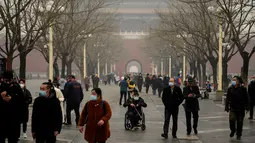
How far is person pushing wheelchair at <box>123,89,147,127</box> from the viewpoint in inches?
738

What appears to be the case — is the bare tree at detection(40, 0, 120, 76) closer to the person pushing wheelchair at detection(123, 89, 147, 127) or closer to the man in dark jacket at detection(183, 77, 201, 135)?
the person pushing wheelchair at detection(123, 89, 147, 127)

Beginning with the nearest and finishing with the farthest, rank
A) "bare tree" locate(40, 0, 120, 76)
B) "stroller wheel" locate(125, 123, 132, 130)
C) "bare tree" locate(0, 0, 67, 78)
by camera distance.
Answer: "stroller wheel" locate(125, 123, 132, 130), "bare tree" locate(0, 0, 67, 78), "bare tree" locate(40, 0, 120, 76)

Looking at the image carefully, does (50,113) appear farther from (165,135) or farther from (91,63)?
(91,63)

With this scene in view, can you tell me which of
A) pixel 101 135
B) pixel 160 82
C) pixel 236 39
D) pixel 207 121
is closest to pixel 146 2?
pixel 160 82

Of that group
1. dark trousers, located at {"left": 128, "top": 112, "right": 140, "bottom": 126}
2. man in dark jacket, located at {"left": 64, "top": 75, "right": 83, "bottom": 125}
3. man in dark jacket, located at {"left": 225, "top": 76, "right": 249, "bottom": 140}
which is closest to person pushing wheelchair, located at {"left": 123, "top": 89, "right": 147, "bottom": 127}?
dark trousers, located at {"left": 128, "top": 112, "right": 140, "bottom": 126}

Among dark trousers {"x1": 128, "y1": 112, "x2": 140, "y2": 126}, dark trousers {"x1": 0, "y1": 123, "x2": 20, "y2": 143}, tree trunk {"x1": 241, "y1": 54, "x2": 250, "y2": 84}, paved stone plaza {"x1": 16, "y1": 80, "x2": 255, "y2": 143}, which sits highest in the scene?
tree trunk {"x1": 241, "y1": 54, "x2": 250, "y2": 84}

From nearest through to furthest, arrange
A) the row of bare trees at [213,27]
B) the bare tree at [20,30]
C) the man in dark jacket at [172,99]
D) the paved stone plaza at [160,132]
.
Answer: the paved stone plaza at [160,132]
the man in dark jacket at [172,99]
the bare tree at [20,30]
the row of bare trees at [213,27]

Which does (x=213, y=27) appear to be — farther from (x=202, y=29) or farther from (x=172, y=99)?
(x=172, y=99)

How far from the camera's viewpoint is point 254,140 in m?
16.0

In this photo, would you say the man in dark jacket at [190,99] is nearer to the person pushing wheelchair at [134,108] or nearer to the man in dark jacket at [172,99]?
the man in dark jacket at [172,99]

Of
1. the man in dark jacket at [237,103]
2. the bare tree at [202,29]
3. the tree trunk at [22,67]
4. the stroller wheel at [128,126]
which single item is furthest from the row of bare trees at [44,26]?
the man in dark jacket at [237,103]

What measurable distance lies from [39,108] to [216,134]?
7798mm

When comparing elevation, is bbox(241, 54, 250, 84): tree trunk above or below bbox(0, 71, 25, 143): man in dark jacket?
above

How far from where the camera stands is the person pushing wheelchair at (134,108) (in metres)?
18.7
